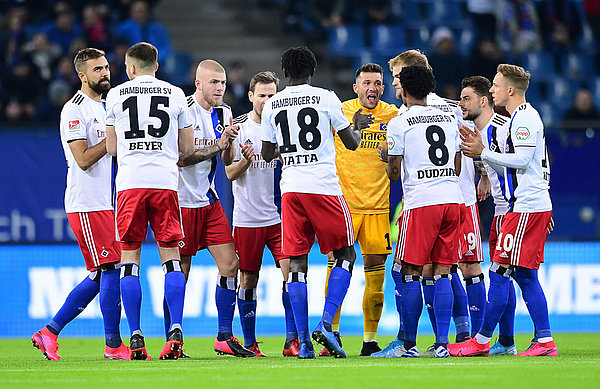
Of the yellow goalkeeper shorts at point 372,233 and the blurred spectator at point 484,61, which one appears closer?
the yellow goalkeeper shorts at point 372,233

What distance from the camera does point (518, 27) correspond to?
18.8 m

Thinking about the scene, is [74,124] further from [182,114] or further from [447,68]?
[447,68]

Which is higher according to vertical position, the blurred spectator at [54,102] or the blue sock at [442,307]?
the blurred spectator at [54,102]

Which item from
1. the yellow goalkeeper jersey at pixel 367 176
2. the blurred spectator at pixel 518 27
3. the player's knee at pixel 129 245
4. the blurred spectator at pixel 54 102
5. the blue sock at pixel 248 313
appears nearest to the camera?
the player's knee at pixel 129 245

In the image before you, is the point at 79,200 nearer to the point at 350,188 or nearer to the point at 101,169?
the point at 101,169

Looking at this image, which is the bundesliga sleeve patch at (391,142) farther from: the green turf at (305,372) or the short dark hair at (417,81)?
the green turf at (305,372)

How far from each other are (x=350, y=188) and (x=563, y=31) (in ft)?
37.2

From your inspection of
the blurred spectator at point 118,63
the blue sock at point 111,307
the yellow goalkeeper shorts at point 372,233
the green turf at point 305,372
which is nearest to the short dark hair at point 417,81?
the yellow goalkeeper shorts at point 372,233

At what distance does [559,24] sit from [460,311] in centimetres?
1178

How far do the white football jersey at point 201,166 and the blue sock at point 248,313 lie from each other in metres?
0.89

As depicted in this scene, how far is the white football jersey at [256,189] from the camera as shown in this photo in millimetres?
8742

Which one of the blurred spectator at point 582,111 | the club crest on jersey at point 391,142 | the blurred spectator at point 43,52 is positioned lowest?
the club crest on jersey at point 391,142

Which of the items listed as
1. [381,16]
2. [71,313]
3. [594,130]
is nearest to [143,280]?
[71,313]

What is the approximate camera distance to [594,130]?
1244 centimetres
